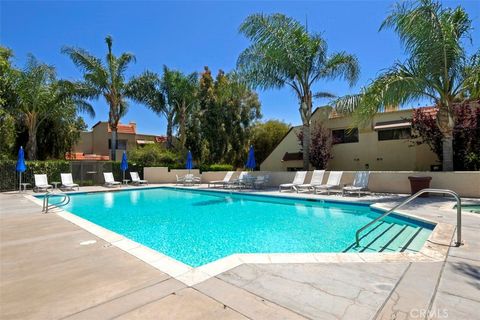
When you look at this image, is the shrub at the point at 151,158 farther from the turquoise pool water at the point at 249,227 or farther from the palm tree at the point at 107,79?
the turquoise pool water at the point at 249,227

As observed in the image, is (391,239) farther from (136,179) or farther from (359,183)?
(136,179)

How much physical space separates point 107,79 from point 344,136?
63.2ft

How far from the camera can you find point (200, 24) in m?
15.4

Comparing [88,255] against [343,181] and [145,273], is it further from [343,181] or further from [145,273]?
[343,181]

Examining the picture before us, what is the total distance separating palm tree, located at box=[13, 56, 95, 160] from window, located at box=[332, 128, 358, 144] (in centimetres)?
2045

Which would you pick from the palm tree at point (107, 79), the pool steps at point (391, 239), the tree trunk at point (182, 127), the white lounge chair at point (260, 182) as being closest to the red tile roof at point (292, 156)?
the white lounge chair at point (260, 182)

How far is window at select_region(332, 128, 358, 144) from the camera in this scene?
20.8 m

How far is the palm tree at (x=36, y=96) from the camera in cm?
2006

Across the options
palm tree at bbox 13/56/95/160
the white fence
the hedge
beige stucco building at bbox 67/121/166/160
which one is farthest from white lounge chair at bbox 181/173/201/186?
beige stucco building at bbox 67/121/166/160

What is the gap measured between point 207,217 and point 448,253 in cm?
709

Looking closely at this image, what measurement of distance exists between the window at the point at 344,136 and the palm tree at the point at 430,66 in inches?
326

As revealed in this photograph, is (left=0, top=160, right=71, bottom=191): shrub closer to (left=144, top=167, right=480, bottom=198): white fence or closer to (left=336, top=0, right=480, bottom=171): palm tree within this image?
(left=144, top=167, right=480, bottom=198): white fence

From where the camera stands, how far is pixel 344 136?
21.3 metres

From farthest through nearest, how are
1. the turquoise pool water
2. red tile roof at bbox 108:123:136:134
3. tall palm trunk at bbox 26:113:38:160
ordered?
red tile roof at bbox 108:123:136:134 < tall palm trunk at bbox 26:113:38:160 < the turquoise pool water
